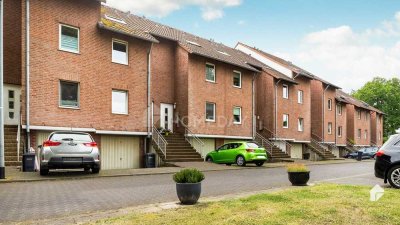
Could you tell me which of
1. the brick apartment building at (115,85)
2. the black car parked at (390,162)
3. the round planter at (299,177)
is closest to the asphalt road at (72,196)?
the round planter at (299,177)

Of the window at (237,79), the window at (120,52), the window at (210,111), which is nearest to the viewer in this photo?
the window at (120,52)

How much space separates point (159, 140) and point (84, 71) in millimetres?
6106

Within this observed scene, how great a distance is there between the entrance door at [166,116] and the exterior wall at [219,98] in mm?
1421

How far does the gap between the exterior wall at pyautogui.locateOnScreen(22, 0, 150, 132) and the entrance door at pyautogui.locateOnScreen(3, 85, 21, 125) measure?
1.95m

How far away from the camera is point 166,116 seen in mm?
27203

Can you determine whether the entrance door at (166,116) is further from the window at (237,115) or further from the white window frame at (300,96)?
the white window frame at (300,96)

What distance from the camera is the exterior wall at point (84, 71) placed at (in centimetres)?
1894

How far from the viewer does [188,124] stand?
88.1 ft

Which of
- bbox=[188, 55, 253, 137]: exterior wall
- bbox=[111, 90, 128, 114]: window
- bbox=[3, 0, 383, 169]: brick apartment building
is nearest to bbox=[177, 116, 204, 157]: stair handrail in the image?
bbox=[3, 0, 383, 169]: brick apartment building

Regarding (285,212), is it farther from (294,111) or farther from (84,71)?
(294,111)

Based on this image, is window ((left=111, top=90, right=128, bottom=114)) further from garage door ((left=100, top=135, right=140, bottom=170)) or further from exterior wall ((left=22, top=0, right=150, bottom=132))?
garage door ((left=100, top=135, right=140, bottom=170))

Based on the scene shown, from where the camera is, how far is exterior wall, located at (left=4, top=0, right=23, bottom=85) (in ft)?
65.9

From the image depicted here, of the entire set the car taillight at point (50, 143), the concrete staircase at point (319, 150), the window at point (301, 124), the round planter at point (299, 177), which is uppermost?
the window at point (301, 124)

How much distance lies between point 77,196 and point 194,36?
87.6ft
